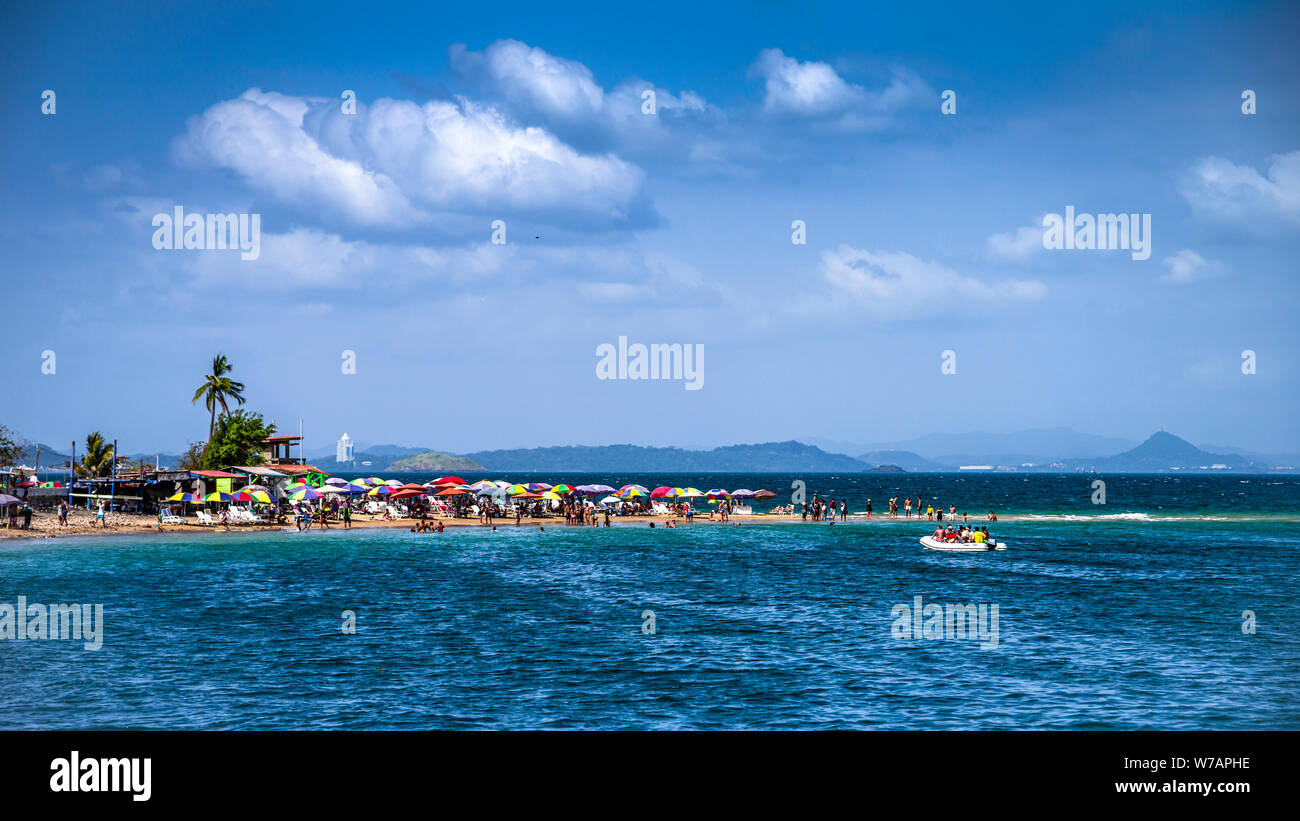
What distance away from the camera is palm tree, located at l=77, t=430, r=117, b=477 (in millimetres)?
91250

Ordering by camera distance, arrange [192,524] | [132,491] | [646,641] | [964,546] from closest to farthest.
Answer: [646,641] < [964,546] < [192,524] < [132,491]

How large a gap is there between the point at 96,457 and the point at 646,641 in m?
82.4

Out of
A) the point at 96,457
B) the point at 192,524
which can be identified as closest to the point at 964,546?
the point at 192,524

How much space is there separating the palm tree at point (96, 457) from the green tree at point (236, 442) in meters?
9.90

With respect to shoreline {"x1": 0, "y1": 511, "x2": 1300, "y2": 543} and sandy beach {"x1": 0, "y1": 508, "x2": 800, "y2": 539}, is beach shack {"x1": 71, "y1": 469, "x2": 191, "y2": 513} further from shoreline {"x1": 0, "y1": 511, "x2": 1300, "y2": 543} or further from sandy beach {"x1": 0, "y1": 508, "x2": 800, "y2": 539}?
shoreline {"x1": 0, "y1": 511, "x2": 1300, "y2": 543}

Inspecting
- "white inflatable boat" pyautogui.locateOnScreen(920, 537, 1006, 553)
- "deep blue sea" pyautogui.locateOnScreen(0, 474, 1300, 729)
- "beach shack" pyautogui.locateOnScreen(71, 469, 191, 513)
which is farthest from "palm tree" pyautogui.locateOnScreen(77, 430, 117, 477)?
"white inflatable boat" pyautogui.locateOnScreen(920, 537, 1006, 553)

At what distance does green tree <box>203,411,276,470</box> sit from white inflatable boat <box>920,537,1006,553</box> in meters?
62.7

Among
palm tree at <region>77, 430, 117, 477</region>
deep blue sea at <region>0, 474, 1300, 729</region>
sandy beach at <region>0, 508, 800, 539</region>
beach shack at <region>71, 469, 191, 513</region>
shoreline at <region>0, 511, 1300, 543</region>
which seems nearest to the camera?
deep blue sea at <region>0, 474, 1300, 729</region>

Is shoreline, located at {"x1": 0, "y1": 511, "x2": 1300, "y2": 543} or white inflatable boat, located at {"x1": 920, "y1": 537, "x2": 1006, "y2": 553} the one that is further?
shoreline, located at {"x1": 0, "y1": 511, "x2": 1300, "y2": 543}

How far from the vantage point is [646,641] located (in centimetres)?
3005

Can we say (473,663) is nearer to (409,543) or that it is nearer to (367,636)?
(367,636)

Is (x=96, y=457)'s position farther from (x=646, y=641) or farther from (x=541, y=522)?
(x=646, y=641)

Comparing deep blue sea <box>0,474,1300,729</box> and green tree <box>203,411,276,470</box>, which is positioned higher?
green tree <box>203,411,276,470</box>
